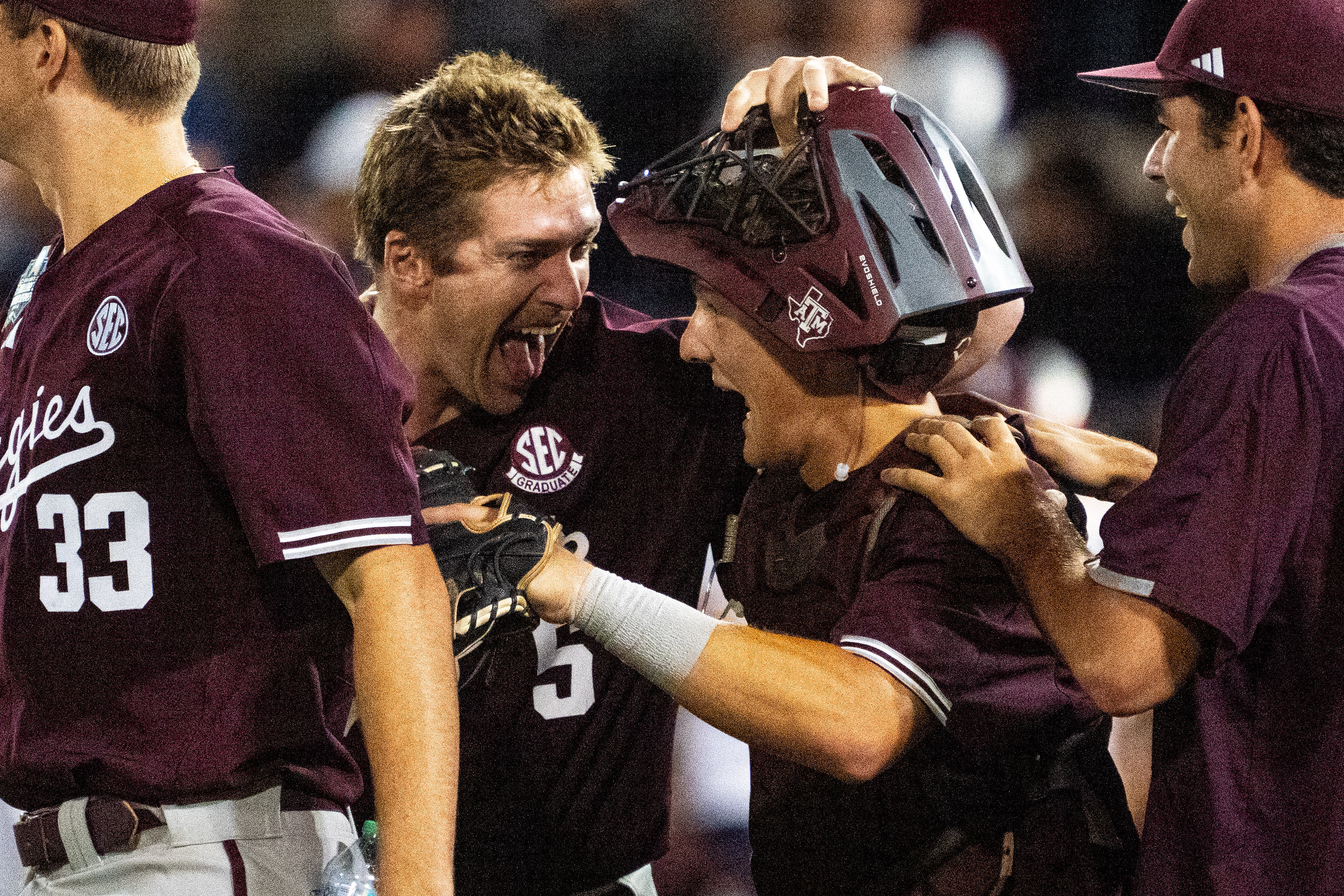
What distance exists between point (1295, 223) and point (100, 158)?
1608mm

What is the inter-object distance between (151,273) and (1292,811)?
1579 mm

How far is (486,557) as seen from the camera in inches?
75.5

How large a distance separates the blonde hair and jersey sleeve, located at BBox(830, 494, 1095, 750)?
1.04 meters

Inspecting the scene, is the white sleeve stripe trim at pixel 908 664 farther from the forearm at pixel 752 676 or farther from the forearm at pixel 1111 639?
the forearm at pixel 1111 639

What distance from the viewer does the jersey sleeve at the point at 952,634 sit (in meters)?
1.93

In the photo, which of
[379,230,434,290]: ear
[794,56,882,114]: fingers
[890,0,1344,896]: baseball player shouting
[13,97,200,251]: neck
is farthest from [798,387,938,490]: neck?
[13,97,200,251]: neck

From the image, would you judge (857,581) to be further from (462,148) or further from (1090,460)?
(462,148)

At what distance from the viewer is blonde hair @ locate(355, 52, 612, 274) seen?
8.41ft

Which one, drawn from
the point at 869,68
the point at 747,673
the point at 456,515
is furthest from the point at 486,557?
the point at 869,68

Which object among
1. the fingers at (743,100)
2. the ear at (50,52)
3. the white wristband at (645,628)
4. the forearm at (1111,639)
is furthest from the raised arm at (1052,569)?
the ear at (50,52)

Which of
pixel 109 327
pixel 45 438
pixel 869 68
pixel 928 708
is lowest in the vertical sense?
pixel 928 708

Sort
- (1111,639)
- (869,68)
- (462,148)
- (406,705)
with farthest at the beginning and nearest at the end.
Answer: (869,68), (462,148), (1111,639), (406,705)

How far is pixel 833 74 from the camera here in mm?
2293

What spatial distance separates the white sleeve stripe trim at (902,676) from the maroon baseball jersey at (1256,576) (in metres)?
0.31
